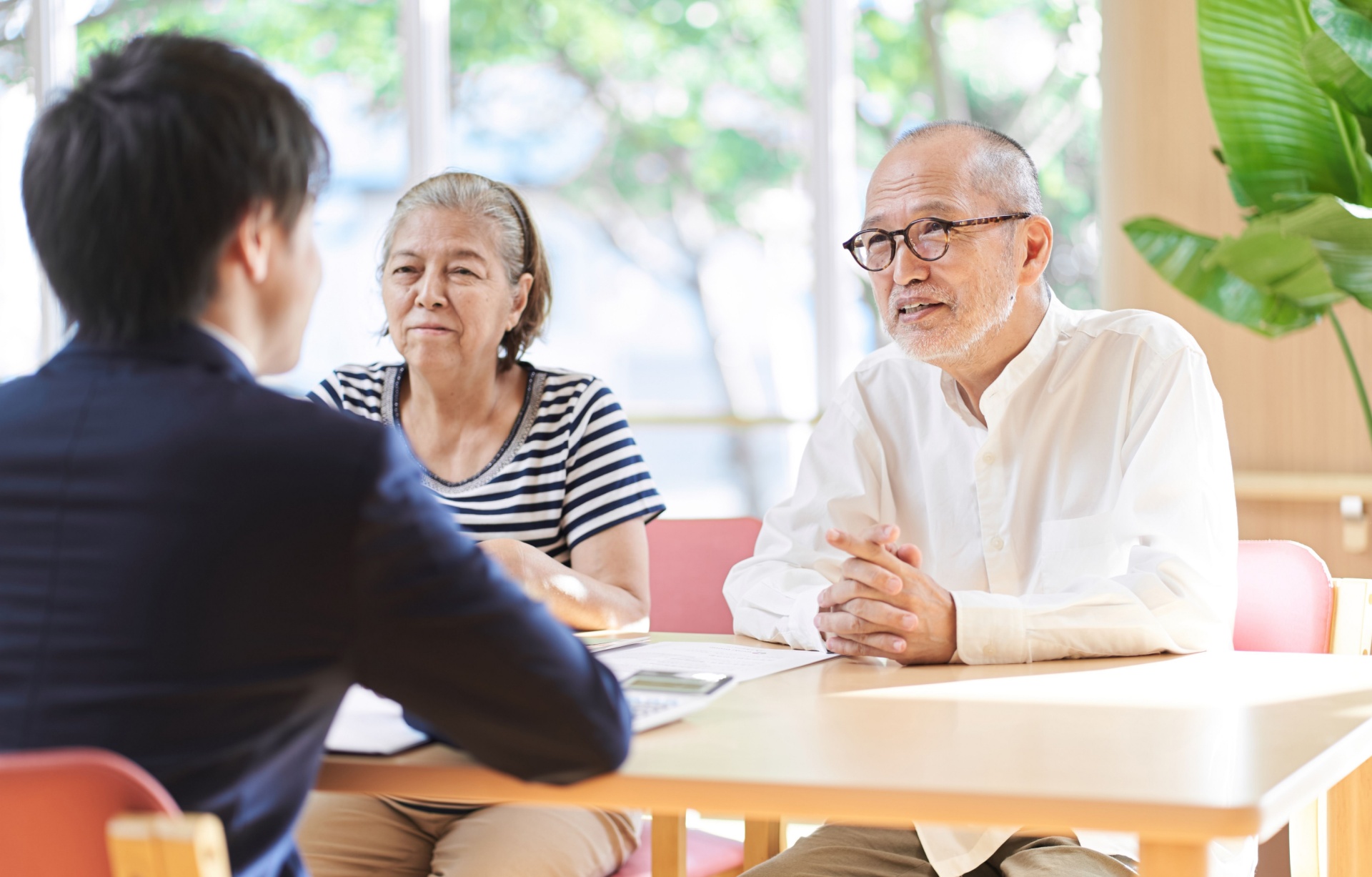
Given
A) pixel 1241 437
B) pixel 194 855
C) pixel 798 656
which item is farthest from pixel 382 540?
pixel 1241 437

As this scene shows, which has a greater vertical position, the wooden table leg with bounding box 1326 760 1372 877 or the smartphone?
the smartphone

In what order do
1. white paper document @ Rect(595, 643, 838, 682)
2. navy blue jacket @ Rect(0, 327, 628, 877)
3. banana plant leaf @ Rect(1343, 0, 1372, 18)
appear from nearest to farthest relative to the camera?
navy blue jacket @ Rect(0, 327, 628, 877), white paper document @ Rect(595, 643, 838, 682), banana plant leaf @ Rect(1343, 0, 1372, 18)

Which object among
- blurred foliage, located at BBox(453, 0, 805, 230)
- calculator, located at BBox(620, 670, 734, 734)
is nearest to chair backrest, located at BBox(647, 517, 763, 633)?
calculator, located at BBox(620, 670, 734, 734)

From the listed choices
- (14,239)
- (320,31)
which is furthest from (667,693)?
(14,239)

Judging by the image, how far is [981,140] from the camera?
6.25 ft

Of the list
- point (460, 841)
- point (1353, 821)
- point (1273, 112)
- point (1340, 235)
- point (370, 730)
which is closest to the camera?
point (370, 730)

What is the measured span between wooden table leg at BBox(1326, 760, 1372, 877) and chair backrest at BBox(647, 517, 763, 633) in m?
0.93

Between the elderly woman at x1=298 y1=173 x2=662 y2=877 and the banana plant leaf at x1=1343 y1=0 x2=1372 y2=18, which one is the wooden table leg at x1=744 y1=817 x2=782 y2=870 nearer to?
the elderly woman at x1=298 y1=173 x2=662 y2=877

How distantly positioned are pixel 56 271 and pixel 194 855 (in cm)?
45

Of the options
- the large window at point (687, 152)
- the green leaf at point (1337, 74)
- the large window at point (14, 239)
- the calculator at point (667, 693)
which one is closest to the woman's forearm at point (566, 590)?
the calculator at point (667, 693)

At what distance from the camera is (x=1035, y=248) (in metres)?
1.94

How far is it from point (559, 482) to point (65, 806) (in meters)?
1.28

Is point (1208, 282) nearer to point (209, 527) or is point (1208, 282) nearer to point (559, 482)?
point (559, 482)

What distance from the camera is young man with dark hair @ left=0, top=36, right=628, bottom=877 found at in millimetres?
829
